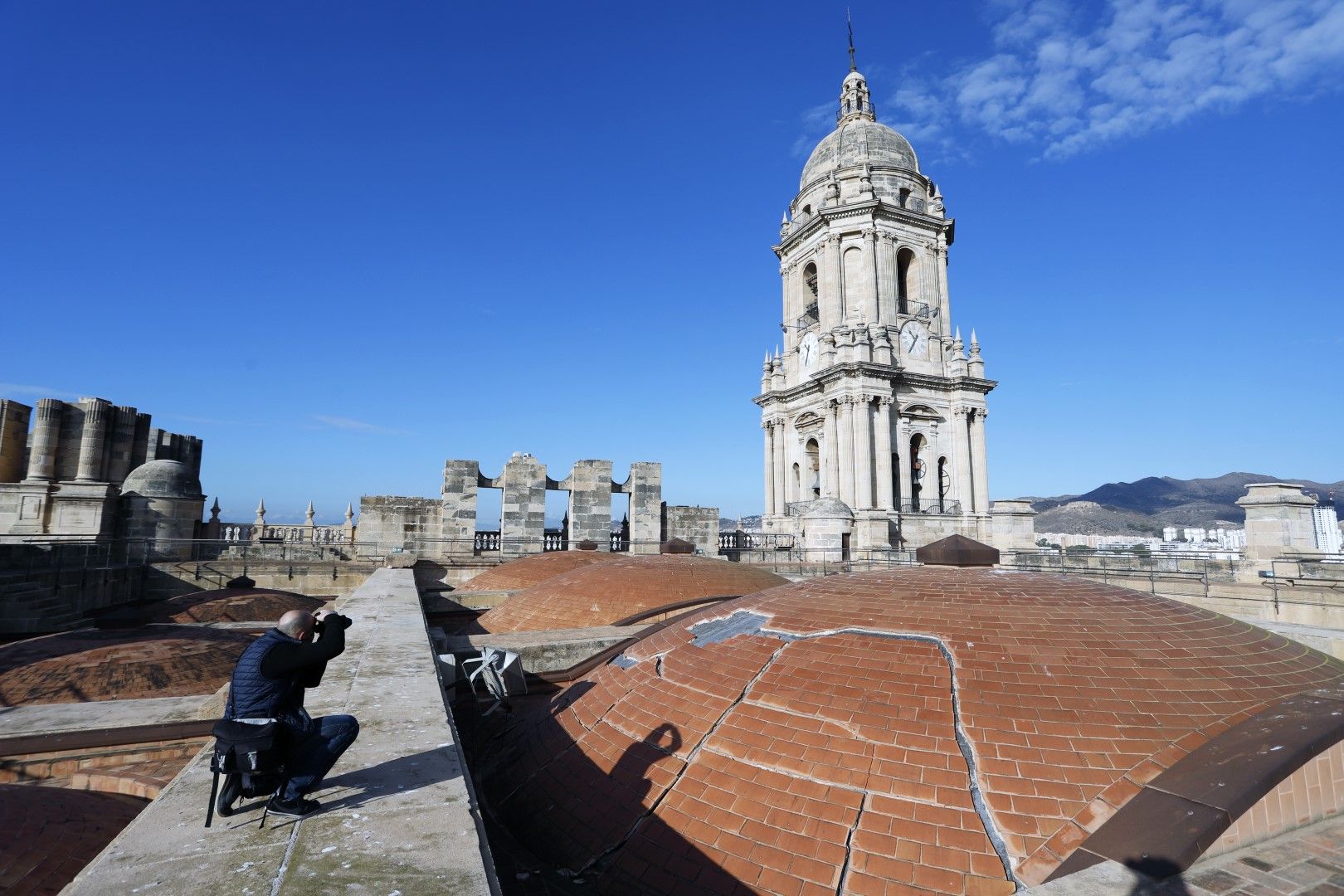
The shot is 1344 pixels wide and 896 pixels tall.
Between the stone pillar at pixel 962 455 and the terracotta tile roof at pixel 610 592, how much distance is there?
2511 centimetres

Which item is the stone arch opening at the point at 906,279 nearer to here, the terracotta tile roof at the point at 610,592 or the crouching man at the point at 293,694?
the terracotta tile roof at the point at 610,592

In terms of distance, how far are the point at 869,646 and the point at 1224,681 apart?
2.42 meters

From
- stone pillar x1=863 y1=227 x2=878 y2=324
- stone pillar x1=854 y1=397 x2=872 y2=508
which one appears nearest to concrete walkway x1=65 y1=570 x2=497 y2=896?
stone pillar x1=854 y1=397 x2=872 y2=508

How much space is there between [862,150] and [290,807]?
40679mm

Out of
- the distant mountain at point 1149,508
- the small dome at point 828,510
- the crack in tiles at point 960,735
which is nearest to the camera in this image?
the crack in tiles at point 960,735

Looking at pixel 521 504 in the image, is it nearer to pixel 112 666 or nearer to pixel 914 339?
pixel 112 666

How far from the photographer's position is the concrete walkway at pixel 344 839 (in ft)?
7.29

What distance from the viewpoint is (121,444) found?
20766 mm

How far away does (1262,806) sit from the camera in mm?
3459

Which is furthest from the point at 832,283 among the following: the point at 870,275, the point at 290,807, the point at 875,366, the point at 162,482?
the point at 290,807

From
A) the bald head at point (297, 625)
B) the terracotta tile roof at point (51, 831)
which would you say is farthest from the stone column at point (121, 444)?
the bald head at point (297, 625)

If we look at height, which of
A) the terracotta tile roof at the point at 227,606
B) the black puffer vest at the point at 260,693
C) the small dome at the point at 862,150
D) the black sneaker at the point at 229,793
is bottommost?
the terracotta tile roof at the point at 227,606

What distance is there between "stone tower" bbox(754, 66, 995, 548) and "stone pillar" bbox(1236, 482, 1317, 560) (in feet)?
49.6

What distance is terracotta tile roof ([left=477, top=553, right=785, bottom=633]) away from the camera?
10773mm
